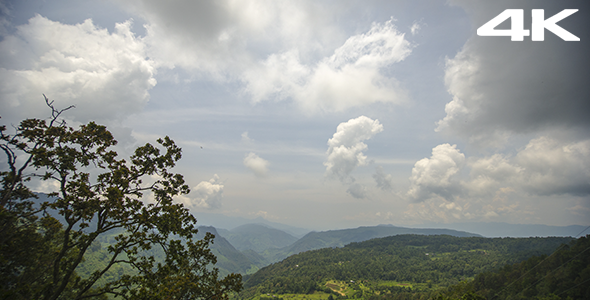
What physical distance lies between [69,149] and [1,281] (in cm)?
754

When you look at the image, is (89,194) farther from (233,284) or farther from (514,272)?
(514,272)

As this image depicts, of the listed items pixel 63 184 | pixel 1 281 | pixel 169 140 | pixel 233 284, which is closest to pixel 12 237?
pixel 1 281

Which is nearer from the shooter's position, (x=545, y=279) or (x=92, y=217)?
(x=92, y=217)

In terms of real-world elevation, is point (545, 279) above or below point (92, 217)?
below

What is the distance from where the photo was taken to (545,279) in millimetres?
81938

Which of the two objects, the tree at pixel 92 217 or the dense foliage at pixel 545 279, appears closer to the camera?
the tree at pixel 92 217

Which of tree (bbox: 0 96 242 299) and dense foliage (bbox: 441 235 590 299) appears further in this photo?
dense foliage (bbox: 441 235 590 299)

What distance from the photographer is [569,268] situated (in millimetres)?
74375

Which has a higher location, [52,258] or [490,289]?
[52,258]

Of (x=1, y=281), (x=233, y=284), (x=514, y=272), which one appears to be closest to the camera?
(x=1, y=281)

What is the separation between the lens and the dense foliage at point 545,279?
69250mm

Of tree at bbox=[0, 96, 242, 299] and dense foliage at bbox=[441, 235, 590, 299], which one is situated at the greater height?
tree at bbox=[0, 96, 242, 299]

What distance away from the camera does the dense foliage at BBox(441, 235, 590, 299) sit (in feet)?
227

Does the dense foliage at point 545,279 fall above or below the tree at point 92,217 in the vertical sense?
below
